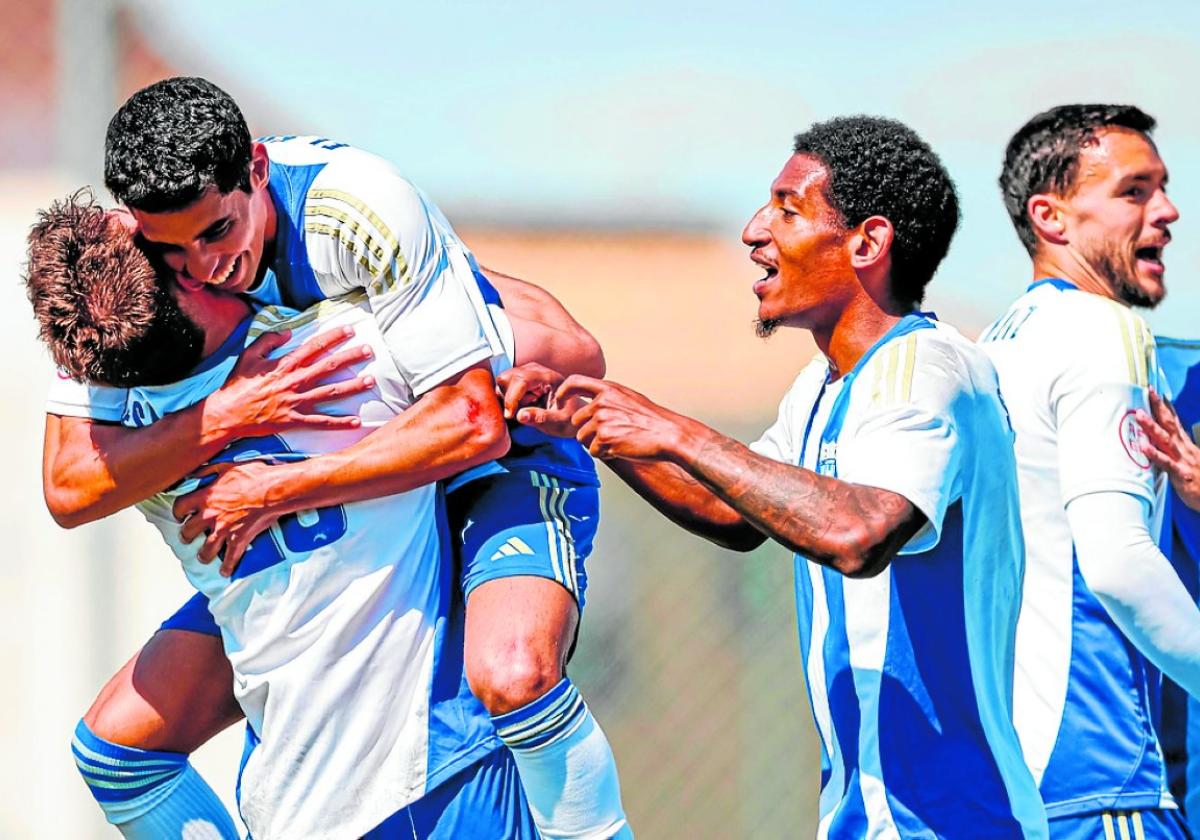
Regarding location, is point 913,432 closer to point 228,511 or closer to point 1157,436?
point 1157,436

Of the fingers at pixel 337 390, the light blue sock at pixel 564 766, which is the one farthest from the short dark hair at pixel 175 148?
the light blue sock at pixel 564 766

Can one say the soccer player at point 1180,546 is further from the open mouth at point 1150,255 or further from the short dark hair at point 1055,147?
the short dark hair at point 1055,147

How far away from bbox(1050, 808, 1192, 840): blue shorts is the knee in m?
0.96

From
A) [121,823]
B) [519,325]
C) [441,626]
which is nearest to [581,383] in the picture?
[519,325]

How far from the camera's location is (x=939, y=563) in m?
2.66

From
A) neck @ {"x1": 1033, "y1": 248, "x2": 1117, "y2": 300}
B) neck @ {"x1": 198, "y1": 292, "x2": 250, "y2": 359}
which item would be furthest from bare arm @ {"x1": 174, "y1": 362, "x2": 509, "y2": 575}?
neck @ {"x1": 1033, "y1": 248, "x2": 1117, "y2": 300}

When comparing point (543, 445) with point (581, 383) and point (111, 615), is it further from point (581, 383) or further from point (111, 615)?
point (111, 615)

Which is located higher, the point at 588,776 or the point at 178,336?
the point at 178,336

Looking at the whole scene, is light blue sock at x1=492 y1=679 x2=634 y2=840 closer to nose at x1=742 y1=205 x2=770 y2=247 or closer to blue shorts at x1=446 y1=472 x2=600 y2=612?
blue shorts at x1=446 y1=472 x2=600 y2=612

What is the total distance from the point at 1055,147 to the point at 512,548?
5.00 ft

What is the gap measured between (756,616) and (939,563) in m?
2.67

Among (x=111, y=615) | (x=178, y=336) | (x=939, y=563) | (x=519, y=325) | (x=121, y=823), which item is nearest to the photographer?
(x=939, y=563)

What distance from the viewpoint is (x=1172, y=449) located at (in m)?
3.08

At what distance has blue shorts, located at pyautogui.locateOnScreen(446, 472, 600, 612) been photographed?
2.96m
